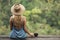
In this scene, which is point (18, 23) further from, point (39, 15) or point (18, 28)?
point (39, 15)

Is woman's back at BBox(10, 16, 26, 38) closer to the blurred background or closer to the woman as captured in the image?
the woman

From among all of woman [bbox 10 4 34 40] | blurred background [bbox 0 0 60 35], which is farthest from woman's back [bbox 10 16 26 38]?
blurred background [bbox 0 0 60 35]

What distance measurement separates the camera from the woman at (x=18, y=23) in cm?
194

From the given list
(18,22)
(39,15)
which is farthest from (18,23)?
(39,15)

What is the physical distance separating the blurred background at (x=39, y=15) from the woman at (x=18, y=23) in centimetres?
77

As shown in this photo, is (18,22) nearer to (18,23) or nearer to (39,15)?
(18,23)

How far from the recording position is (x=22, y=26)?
2020 millimetres

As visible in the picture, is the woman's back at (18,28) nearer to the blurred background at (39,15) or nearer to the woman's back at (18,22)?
the woman's back at (18,22)

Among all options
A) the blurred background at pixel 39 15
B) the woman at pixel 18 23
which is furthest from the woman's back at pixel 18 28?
the blurred background at pixel 39 15

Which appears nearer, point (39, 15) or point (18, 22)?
point (18, 22)

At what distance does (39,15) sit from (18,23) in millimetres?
929

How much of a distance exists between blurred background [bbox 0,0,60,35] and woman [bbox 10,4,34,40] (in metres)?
0.77

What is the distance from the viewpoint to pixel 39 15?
287 cm

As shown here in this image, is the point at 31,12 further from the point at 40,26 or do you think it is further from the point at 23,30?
the point at 23,30
